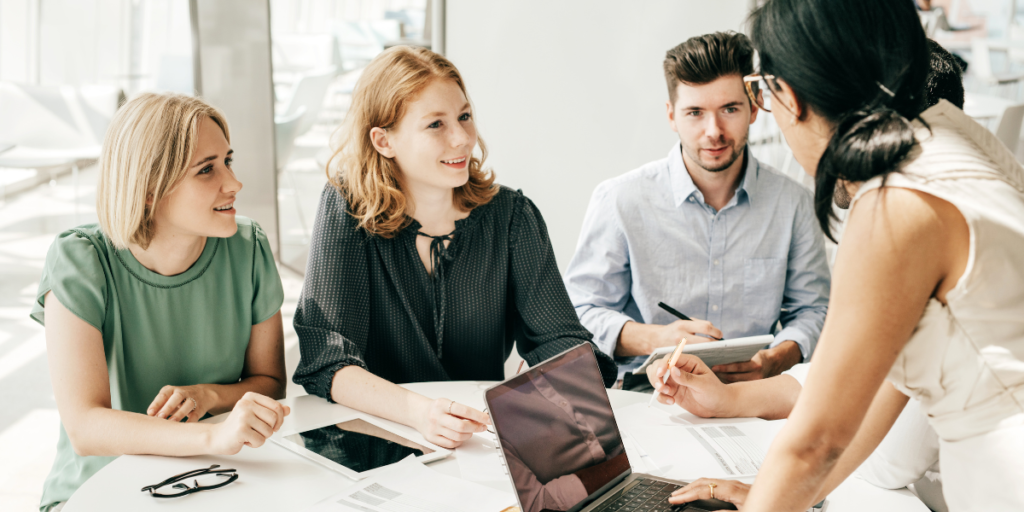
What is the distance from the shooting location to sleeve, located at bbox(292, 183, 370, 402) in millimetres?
1583

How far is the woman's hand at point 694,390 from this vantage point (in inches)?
56.9

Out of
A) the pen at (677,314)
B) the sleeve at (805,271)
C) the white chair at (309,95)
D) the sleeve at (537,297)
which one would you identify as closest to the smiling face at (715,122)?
the sleeve at (805,271)

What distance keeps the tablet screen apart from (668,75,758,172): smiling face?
1.30m

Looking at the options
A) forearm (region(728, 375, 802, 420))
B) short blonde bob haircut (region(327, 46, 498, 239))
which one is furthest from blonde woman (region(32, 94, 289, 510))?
forearm (region(728, 375, 802, 420))

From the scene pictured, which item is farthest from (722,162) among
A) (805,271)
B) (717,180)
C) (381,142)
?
(381,142)

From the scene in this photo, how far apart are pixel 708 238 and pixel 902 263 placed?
147 cm

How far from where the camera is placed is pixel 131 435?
130cm

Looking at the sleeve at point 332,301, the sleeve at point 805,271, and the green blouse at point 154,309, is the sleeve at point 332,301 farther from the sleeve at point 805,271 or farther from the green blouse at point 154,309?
the sleeve at point 805,271

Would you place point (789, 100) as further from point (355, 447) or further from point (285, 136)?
point (285, 136)

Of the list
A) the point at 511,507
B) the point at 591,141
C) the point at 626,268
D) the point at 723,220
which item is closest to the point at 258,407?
the point at 511,507

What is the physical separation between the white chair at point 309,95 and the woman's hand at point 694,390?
2877 mm

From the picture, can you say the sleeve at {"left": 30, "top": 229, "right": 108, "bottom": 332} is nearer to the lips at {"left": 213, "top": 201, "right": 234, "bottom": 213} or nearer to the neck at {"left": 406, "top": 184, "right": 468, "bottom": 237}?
the lips at {"left": 213, "top": 201, "right": 234, "bottom": 213}

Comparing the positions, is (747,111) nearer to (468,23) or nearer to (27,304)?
(468,23)

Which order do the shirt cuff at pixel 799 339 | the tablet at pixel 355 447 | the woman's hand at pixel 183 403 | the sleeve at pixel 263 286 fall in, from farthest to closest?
the shirt cuff at pixel 799 339 → the sleeve at pixel 263 286 → the woman's hand at pixel 183 403 → the tablet at pixel 355 447
